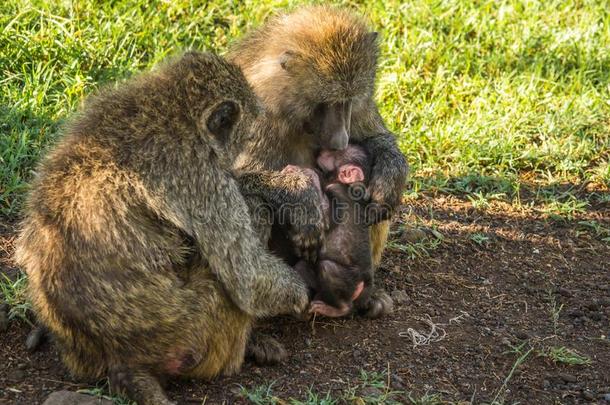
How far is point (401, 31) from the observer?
25.4 feet

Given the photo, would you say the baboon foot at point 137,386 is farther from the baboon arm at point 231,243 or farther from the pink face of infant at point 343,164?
A: the pink face of infant at point 343,164

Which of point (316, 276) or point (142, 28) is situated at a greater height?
point (142, 28)

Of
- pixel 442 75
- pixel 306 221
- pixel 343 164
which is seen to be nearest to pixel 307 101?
pixel 343 164

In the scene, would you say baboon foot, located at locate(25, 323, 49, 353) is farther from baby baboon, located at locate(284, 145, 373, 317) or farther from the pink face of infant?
the pink face of infant

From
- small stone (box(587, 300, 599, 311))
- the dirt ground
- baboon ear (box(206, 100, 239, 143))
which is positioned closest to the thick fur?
the dirt ground

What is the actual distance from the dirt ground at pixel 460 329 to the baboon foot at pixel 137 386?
23 centimetres

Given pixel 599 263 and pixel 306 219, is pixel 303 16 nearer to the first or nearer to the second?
pixel 306 219

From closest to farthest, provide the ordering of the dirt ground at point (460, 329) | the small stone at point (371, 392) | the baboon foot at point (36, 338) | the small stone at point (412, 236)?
1. the small stone at point (371, 392)
2. the dirt ground at point (460, 329)
3. the baboon foot at point (36, 338)
4. the small stone at point (412, 236)

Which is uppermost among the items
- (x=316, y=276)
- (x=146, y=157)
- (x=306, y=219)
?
(x=146, y=157)

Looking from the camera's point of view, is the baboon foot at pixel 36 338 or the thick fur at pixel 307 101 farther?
the thick fur at pixel 307 101

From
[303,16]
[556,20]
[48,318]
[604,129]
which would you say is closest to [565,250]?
[604,129]

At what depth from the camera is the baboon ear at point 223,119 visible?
435cm

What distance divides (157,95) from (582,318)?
2635 mm

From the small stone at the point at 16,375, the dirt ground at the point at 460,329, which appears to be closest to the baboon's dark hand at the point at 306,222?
the dirt ground at the point at 460,329
